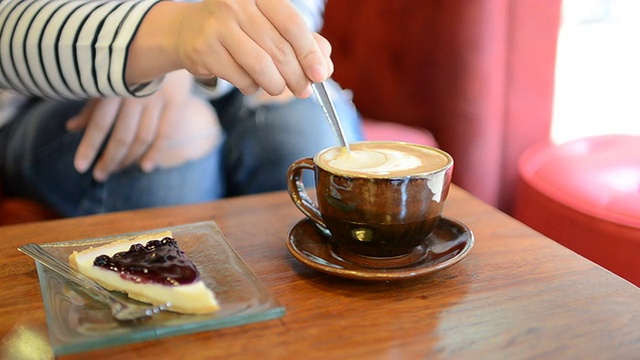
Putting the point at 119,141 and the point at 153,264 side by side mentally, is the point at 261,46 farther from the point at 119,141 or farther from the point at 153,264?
the point at 119,141

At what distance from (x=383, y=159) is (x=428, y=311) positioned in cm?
16

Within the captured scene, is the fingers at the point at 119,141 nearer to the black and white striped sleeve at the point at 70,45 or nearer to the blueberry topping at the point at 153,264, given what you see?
the black and white striped sleeve at the point at 70,45

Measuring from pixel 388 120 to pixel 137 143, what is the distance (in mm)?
718

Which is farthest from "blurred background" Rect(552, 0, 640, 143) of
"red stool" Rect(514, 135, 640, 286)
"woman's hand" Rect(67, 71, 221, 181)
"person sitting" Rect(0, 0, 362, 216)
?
"woman's hand" Rect(67, 71, 221, 181)

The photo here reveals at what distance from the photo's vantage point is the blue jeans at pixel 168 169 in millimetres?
943

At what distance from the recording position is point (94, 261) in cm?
55

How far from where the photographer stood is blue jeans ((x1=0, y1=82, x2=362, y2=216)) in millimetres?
943

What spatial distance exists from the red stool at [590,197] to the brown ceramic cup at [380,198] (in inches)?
15.7

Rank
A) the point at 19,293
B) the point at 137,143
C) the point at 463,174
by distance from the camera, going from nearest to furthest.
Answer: the point at 19,293 → the point at 137,143 → the point at 463,174

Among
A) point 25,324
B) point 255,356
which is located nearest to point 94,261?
point 25,324

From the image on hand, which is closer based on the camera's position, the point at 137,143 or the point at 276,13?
the point at 276,13

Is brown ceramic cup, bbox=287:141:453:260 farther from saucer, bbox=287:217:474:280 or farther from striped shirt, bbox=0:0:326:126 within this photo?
striped shirt, bbox=0:0:326:126

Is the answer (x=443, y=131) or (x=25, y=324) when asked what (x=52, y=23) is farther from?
(x=443, y=131)

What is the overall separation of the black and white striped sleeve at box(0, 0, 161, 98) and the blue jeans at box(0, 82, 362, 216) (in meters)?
0.10
